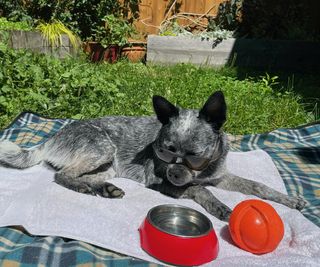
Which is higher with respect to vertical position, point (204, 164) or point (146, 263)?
point (204, 164)

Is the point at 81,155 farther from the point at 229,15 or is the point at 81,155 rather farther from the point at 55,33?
the point at 229,15

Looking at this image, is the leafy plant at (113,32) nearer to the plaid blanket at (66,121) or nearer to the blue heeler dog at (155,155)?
the plaid blanket at (66,121)

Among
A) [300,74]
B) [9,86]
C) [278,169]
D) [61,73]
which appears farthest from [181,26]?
[278,169]

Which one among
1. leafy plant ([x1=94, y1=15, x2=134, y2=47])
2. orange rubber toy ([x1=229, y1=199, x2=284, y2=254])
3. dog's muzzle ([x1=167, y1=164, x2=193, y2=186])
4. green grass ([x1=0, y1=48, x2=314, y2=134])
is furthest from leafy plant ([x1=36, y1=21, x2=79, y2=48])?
orange rubber toy ([x1=229, y1=199, x2=284, y2=254])

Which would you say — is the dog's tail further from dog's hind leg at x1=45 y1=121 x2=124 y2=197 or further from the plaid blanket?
the plaid blanket

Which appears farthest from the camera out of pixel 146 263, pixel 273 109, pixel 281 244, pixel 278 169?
pixel 273 109

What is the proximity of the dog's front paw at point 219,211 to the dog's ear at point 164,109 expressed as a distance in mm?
723

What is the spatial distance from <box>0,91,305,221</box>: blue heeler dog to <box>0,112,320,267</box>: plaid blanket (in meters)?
0.59

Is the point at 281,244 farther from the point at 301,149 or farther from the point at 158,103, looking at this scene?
the point at 301,149

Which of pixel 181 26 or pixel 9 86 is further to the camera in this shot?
pixel 181 26

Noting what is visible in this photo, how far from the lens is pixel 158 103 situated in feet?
10.8

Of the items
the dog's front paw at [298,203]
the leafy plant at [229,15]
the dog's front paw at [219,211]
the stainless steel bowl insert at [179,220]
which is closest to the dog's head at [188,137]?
the dog's front paw at [219,211]

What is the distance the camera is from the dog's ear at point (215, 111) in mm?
3125

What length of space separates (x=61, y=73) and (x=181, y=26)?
15.4ft
